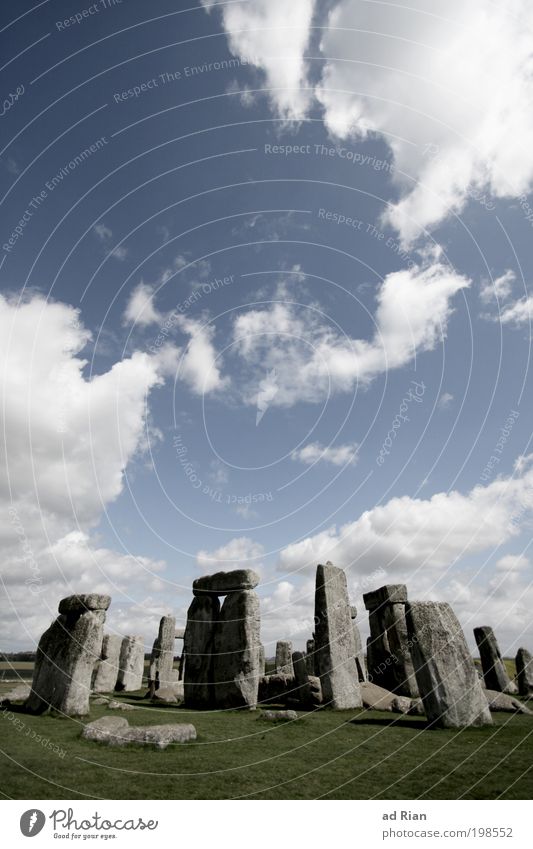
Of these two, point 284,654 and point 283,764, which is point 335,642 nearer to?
point 283,764

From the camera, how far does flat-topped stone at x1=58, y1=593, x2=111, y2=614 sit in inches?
435

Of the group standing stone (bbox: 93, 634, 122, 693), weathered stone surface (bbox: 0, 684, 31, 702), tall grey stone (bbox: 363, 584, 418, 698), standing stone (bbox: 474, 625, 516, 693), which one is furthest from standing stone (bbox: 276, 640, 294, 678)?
weathered stone surface (bbox: 0, 684, 31, 702)

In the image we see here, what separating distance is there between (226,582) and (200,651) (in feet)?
7.70

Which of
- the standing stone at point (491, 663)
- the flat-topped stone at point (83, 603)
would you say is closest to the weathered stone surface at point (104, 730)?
the flat-topped stone at point (83, 603)

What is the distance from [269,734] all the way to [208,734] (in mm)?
1165

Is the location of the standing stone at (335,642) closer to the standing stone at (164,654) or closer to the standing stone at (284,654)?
the standing stone at (164,654)

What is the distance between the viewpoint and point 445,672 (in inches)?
349

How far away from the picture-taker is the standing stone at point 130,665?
19.3 m

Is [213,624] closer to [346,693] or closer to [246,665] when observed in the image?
[246,665]

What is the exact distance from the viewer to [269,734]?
8.69 metres

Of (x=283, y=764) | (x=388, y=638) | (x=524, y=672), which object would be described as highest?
(x=388, y=638)

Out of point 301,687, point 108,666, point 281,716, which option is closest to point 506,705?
point 301,687
